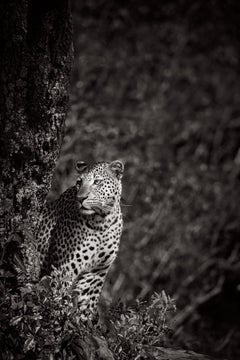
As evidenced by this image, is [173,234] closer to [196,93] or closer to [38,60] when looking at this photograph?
[196,93]

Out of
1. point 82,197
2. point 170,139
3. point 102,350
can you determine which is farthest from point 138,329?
point 170,139

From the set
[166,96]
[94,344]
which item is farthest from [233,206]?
[94,344]

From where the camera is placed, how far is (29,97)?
17.5 ft

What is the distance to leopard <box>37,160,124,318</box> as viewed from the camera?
526 cm

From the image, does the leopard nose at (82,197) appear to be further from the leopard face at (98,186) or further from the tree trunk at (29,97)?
the tree trunk at (29,97)

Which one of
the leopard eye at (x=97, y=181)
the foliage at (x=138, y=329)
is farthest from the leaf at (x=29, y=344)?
the leopard eye at (x=97, y=181)

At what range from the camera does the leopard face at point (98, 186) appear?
17.0ft

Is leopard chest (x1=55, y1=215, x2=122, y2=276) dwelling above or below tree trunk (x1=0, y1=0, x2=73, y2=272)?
below

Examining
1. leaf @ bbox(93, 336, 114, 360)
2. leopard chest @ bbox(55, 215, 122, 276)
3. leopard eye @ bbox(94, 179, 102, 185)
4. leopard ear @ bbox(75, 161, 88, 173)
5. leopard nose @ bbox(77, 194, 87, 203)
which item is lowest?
leaf @ bbox(93, 336, 114, 360)

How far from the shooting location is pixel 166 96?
16328 mm

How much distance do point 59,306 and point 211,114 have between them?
1179 cm

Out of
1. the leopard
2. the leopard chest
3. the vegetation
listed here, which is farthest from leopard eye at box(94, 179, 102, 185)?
the vegetation

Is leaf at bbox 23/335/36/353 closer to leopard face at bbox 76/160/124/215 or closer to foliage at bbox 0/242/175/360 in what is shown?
foliage at bbox 0/242/175/360

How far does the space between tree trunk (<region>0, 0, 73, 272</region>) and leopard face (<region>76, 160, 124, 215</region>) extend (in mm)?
438
